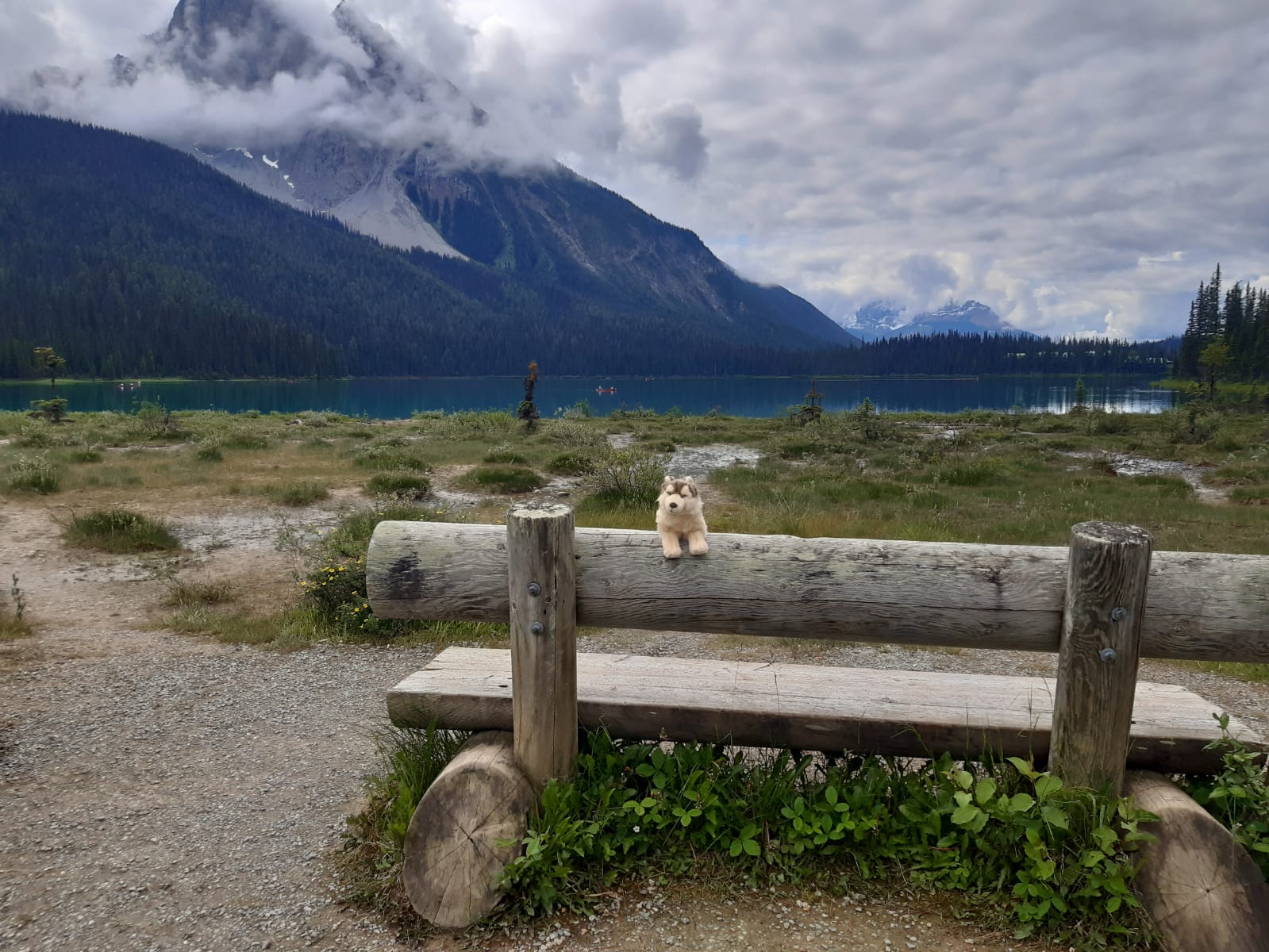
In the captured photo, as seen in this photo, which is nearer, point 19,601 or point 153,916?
point 153,916

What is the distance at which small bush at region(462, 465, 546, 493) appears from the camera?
17.3 meters

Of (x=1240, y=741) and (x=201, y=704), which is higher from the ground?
(x=1240, y=741)

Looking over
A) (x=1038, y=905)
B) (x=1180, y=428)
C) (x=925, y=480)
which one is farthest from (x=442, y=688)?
(x=1180, y=428)

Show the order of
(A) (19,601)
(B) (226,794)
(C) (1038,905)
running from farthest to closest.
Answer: (A) (19,601), (B) (226,794), (C) (1038,905)

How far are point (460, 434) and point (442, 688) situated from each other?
93.0ft

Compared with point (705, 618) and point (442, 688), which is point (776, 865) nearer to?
point (705, 618)

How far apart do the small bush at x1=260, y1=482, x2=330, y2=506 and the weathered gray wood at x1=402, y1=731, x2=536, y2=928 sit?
43.3 ft

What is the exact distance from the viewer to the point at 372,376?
165m

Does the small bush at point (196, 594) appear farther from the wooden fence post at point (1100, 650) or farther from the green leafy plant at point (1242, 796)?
the green leafy plant at point (1242, 796)

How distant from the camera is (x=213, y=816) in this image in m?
4.12

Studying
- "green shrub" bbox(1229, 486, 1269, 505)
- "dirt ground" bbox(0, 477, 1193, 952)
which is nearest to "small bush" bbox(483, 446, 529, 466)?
"dirt ground" bbox(0, 477, 1193, 952)

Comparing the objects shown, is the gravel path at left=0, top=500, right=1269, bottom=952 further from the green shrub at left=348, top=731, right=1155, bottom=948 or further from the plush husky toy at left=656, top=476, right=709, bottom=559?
the plush husky toy at left=656, top=476, right=709, bottom=559

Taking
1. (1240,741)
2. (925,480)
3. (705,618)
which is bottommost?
(925,480)

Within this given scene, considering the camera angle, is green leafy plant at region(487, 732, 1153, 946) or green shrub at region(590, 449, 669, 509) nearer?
green leafy plant at region(487, 732, 1153, 946)
